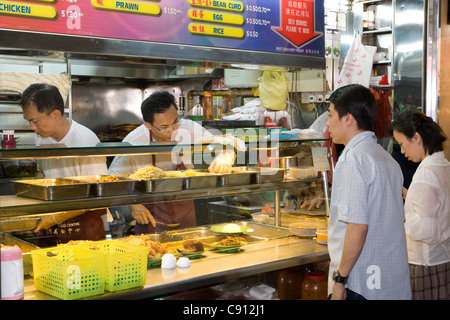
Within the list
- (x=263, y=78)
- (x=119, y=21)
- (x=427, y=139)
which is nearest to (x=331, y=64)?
(x=263, y=78)

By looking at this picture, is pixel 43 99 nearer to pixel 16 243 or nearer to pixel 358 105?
pixel 16 243

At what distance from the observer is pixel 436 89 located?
5.80 m

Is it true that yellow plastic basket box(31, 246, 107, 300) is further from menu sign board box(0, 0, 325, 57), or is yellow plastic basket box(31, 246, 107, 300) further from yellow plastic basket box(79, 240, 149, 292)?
menu sign board box(0, 0, 325, 57)

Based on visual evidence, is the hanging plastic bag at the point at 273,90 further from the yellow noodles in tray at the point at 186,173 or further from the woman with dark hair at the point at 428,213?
the yellow noodles in tray at the point at 186,173

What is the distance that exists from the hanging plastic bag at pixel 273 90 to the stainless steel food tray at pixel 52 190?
352 centimetres

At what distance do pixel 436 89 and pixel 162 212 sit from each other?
3.74 meters

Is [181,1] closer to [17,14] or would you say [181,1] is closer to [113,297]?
→ [17,14]

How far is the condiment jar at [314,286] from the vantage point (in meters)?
3.41

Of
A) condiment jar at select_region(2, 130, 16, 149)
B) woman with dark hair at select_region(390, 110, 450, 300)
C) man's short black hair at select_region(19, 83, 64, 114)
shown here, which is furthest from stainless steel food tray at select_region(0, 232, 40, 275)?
woman with dark hair at select_region(390, 110, 450, 300)

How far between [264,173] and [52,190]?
4.70 ft

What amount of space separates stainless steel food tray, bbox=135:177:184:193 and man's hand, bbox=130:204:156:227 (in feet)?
1.24

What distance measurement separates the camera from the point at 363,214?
2666 millimetres

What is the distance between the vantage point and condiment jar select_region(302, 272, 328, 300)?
3.41 m

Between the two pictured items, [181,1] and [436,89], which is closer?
[181,1]
